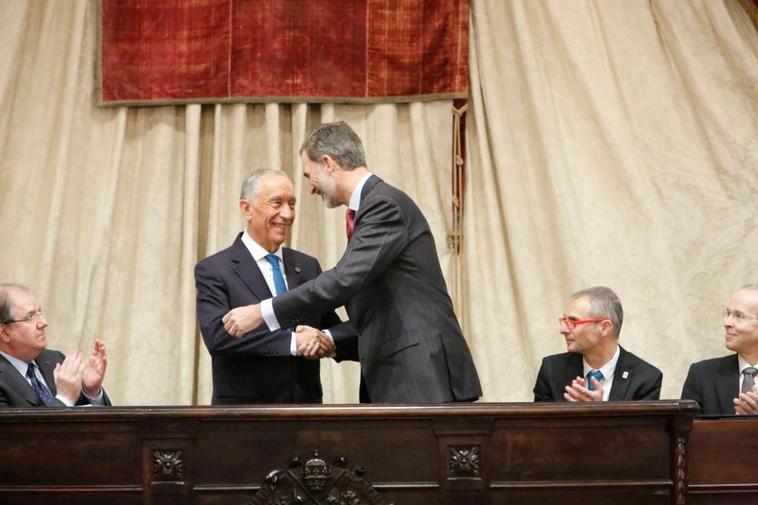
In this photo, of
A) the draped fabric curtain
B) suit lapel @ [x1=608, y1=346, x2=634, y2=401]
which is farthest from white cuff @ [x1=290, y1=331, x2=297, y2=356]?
the draped fabric curtain

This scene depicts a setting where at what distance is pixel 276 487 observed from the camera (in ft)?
11.5

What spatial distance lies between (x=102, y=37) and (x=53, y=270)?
1.18 meters

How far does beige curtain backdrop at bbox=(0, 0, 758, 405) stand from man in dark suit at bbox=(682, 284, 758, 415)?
0.87 m

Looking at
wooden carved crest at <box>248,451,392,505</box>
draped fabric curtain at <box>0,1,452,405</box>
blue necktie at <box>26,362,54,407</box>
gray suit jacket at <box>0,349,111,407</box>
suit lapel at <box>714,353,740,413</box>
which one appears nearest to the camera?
wooden carved crest at <box>248,451,392,505</box>

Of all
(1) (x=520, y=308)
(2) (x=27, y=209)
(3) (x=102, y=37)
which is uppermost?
(3) (x=102, y=37)

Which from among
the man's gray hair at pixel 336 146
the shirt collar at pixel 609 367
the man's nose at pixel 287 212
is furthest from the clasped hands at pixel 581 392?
the man's nose at pixel 287 212

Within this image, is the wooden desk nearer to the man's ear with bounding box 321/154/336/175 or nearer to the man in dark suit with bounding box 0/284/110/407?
the man in dark suit with bounding box 0/284/110/407

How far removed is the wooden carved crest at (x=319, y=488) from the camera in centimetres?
349

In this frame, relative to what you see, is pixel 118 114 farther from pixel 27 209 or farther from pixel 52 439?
pixel 52 439

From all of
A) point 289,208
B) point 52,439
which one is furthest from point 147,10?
point 52,439

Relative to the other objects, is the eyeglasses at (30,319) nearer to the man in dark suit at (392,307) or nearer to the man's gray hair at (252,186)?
the man in dark suit at (392,307)

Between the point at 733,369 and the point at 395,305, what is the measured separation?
1454 mm

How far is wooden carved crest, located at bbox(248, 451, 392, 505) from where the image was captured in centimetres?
349

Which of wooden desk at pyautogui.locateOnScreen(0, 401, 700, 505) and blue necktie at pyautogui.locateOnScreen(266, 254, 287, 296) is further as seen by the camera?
blue necktie at pyautogui.locateOnScreen(266, 254, 287, 296)
